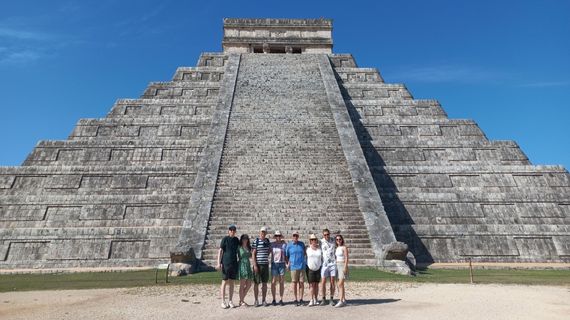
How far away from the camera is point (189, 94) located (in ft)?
74.5

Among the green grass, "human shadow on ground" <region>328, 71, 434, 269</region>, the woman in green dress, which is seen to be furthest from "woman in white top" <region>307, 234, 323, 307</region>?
"human shadow on ground" <region>328, 71, 434, 269</region>

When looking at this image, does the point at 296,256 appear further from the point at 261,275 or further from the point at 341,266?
the point at 341,266

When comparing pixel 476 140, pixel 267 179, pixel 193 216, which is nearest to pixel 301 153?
pixel 267 179

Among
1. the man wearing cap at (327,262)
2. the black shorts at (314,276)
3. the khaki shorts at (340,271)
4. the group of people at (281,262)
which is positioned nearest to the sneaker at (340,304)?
the group of people at (281,262)

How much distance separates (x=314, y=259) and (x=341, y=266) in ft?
1.55

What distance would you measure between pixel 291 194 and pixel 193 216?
3.37 metres

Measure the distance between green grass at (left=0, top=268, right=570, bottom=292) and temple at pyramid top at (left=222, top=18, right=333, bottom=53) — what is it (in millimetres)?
24385

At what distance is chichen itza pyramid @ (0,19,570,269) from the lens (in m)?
Result: 13.2

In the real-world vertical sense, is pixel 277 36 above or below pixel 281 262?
above

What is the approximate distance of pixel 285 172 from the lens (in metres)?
15.5

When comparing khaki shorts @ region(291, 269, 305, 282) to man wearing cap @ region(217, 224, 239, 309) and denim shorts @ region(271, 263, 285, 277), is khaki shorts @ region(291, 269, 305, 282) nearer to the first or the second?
denim shorts @ region(271, 263, 285, 277)

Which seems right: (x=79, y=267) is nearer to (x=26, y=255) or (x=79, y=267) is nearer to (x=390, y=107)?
(x=26, y=255)

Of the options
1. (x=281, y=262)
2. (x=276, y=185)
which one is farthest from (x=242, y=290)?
(x=276, y=185)

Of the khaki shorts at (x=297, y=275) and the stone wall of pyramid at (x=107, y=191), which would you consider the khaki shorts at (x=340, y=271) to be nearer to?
the khaki shorts at (x=297, y=275)
